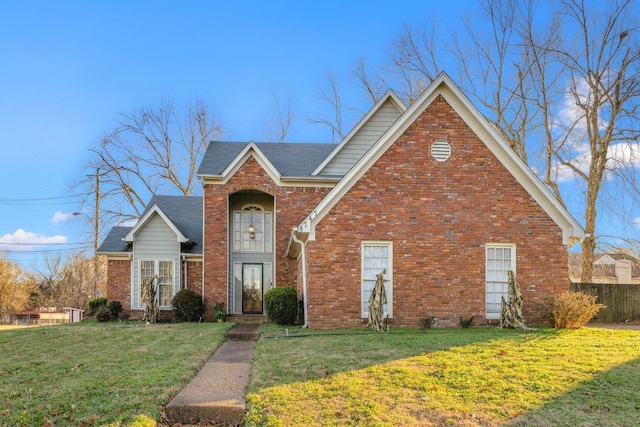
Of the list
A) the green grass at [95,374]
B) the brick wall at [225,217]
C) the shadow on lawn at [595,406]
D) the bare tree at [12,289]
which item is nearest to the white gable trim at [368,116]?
the brick wall at [225,217]

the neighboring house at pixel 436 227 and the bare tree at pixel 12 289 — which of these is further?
the bare tree at pixel 12 289

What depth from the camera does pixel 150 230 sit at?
20281 millimetres

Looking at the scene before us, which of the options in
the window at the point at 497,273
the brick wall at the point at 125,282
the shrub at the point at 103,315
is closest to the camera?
the window at the point at 497,273

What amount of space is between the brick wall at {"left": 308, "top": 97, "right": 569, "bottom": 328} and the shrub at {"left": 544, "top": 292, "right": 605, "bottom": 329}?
1.64 ft

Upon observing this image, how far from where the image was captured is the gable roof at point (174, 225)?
20031mm

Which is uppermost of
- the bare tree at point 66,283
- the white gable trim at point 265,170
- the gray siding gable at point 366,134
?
the gray siding gable at point 366,134

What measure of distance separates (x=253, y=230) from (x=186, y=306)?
3.91 m

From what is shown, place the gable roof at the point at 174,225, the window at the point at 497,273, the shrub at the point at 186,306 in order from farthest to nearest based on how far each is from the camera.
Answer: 1. the gable roof at the point at 174,225
2. the shrub at the point at 186,306
3. the window at the point at 497,273

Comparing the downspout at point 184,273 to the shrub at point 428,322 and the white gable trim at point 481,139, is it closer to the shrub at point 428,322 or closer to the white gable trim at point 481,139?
the white gable trim at point 481,139

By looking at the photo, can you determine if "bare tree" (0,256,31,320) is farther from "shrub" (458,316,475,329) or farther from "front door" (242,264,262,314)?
"shrub" (458,316,475,329)

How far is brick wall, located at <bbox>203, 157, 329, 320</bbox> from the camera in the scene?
63.3ft

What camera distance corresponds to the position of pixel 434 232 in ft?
45.1

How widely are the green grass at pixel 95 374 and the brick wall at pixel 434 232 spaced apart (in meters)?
3.63

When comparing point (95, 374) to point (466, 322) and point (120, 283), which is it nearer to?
point (466, 322)
